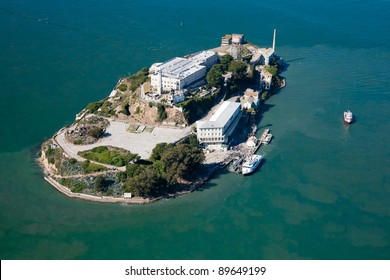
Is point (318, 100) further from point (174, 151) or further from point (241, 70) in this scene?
point (174, 151)

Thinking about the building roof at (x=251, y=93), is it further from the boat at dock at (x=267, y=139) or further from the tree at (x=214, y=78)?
the boat at dock at (x=267, y=139)

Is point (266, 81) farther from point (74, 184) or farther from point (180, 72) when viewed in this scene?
point (74, 184)

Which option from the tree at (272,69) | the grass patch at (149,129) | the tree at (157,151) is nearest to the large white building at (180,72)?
the grass patch at (149,129)

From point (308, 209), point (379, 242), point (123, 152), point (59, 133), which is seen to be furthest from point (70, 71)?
point (379, 242)

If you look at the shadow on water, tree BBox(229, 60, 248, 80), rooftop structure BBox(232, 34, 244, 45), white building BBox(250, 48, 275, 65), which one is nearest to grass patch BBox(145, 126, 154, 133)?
the shadow on water

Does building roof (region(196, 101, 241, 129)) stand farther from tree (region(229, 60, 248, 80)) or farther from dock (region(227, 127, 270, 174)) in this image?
tree (region(229, 60, 248, 80))

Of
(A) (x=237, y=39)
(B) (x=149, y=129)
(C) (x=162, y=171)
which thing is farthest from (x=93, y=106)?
(A) (x=237, y=39)
